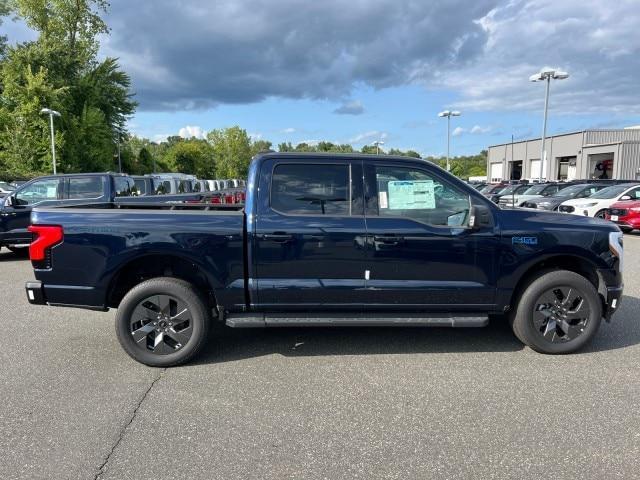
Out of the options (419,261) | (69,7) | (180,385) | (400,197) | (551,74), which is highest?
(69,7)

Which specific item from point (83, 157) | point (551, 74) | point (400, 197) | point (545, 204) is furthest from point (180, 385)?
point (83, 157)

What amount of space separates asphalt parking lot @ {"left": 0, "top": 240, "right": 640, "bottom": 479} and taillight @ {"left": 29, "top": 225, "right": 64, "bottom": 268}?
996mm

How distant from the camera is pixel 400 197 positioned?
4301 millimetres

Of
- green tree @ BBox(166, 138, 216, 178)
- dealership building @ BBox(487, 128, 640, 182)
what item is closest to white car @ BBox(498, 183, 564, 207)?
dealership building @ BBox(487, 128, 640, 182)

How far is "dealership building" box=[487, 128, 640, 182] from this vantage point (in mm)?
42969

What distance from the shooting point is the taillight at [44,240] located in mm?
4082

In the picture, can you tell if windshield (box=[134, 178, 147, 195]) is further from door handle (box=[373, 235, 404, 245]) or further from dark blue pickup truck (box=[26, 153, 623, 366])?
door handle (box=[373, 235, 404, 245])

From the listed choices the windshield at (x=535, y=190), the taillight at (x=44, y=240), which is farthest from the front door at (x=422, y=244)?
the windshield at (x=535, y=190)

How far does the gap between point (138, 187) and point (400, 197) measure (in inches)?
404

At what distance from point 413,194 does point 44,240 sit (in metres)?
3.37

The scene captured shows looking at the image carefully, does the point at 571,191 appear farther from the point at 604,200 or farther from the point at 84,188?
the point at 84,188

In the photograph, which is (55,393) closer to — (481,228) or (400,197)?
(400,197)

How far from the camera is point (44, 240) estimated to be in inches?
161

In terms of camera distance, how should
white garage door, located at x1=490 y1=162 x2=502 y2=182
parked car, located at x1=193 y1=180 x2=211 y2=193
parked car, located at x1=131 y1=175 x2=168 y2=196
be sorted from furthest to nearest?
white garage door, located at x1=490 y1=162 x2=502 y2=182 → parked car, located at x1=193 y1=180 x2=211 y2=193 → parked car, located at x1=131 y1=175 x2=168 y2=196
